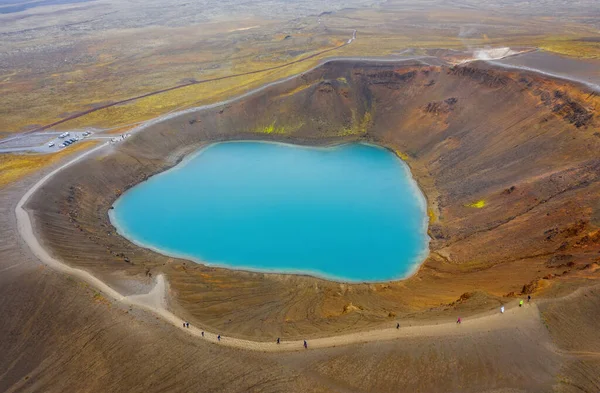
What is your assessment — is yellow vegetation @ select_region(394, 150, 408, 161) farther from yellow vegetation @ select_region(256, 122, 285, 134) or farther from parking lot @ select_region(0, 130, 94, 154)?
parking lot @ select_region(0, 130, 94, 154)

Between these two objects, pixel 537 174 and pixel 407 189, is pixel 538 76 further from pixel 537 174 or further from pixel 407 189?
pixel 407 189

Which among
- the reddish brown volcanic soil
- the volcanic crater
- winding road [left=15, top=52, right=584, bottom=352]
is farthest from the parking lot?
winding road [left=15, top=52, right=584, bottom=352]

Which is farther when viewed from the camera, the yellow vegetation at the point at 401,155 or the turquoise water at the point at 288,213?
the yellow vegetation at the point at 401,155

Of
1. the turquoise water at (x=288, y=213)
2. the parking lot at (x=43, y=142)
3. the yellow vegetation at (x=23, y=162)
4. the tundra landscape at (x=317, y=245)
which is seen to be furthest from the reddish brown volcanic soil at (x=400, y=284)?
the parking lot at (x=43, y=142)

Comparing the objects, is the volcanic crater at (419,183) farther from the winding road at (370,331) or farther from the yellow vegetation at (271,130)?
the winding road at (370,331)

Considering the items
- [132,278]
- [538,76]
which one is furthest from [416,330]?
[538,76]
